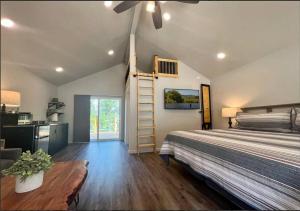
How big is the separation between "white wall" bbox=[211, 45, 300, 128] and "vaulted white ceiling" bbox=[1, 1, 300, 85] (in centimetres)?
19

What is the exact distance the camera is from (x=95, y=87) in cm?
534

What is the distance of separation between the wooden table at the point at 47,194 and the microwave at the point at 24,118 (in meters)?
1.65

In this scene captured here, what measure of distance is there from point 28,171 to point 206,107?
408 cm

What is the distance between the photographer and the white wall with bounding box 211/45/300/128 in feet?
7.80

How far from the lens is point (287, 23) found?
1.83 m

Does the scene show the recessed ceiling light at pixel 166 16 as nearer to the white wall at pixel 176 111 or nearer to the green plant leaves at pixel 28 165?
the green plant leaves at pixel 28 165

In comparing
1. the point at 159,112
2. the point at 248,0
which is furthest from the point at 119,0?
the point at 159,112

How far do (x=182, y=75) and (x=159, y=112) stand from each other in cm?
125

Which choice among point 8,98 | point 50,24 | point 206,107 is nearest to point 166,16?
point 50,24

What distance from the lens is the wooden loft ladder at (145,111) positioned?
11.9 feet

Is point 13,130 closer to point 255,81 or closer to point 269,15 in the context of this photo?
point 269,15

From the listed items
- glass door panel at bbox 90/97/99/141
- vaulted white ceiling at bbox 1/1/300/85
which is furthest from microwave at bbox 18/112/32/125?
glass door panel at bbox 90/97/99/141

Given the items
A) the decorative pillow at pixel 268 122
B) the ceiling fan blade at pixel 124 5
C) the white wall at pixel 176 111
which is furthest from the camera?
the white wall at pixel 176 111

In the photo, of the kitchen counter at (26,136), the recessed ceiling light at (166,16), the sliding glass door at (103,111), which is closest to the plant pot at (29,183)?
the kitchen counter at (26,136)
